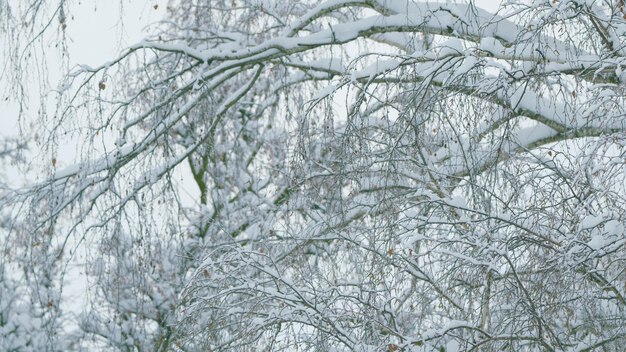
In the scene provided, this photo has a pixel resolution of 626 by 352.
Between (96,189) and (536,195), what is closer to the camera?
(536,195)

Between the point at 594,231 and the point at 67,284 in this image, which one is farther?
the point at 67,284

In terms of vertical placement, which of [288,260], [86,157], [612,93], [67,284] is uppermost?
[67,284]

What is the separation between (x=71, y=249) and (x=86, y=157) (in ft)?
1.87

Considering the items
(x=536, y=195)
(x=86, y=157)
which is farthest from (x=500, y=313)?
(x=86, y=157)

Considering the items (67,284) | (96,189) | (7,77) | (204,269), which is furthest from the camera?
(67,284)

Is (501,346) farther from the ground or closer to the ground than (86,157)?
closer to the ground

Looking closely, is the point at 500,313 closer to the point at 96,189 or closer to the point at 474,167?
the point at 474,167

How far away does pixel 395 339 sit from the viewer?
4398mm

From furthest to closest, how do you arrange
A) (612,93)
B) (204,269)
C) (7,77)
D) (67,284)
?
(67,284), (7,77), (204,269), (612,93)

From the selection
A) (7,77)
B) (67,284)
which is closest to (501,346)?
(7,77)

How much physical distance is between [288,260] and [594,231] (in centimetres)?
209

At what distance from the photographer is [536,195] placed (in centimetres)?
423

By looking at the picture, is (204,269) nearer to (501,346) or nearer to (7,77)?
(501,346)

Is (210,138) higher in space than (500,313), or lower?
higher
